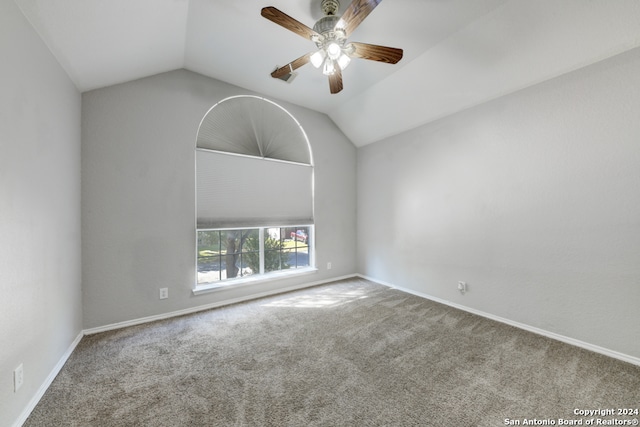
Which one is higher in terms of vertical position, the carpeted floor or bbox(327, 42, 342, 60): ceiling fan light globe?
bbox(327, 42, 342, 60): ceiling fan light globe

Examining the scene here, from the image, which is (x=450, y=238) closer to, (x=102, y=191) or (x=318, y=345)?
(x=318, y=345)

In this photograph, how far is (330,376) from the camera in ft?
6.00

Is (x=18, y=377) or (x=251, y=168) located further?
(x=251, y=168)

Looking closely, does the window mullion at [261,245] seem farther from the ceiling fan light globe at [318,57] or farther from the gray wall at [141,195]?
the ceiling fan light globe at [318,57]

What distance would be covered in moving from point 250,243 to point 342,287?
1604 millimetres

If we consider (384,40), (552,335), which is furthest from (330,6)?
(552,335)

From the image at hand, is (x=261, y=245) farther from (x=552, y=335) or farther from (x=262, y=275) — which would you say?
(x=552, y=335)

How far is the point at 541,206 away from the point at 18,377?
4210mm

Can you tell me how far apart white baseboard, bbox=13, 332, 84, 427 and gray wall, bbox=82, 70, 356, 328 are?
36 cm

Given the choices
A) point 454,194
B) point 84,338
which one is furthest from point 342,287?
point 84,338

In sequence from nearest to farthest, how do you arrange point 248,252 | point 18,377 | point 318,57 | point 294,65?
point 18,377
point 318,57
point 294,65
point 248,252

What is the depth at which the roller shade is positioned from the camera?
308cm

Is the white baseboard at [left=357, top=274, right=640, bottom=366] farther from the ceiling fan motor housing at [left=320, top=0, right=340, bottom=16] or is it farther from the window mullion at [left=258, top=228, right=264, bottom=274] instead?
the ceiling fan motor housing at [left=320, top=0, right=340, bottom=16]

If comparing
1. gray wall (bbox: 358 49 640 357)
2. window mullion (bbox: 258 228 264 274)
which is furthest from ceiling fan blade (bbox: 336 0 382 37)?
window mullion (bbox: 258 228 264 274)
